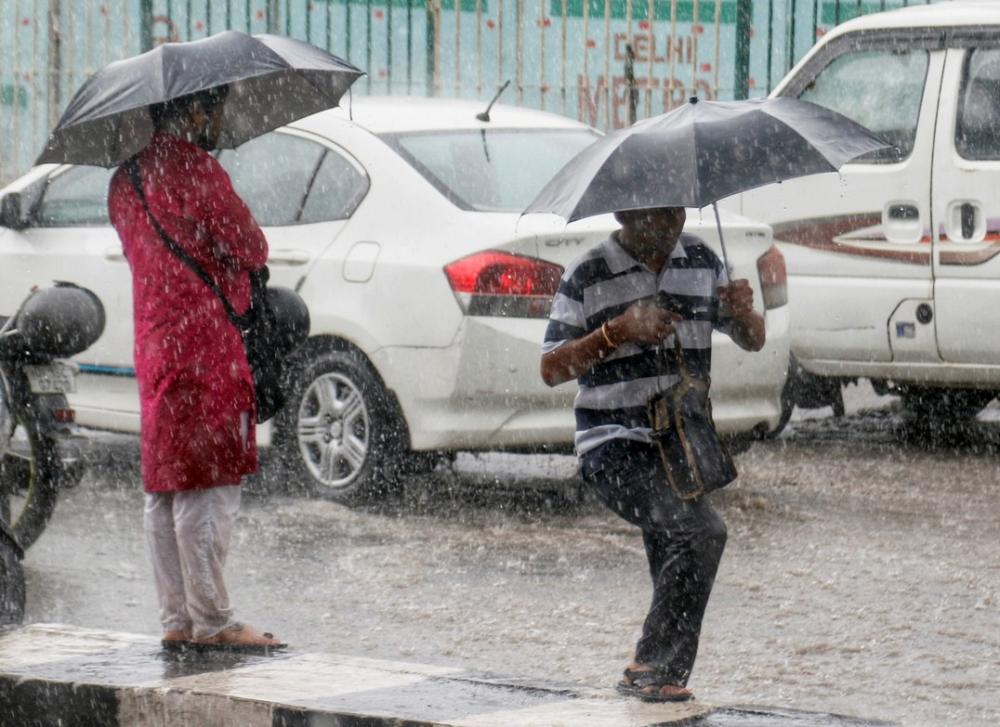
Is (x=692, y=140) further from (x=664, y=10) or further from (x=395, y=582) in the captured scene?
(x=664, y=10)

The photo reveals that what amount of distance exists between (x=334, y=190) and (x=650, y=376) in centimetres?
399

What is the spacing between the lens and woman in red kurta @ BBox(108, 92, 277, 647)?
548 cm

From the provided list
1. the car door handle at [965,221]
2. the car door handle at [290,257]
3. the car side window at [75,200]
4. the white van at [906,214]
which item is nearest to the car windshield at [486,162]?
the car door handle at [290,257]

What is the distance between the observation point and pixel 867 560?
7.64m

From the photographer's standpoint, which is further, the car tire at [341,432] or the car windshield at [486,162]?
the car windshield at [486,162]

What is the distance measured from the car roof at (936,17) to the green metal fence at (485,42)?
145 inches

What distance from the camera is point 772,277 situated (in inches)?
348

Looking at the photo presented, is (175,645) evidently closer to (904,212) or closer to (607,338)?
(607,338)

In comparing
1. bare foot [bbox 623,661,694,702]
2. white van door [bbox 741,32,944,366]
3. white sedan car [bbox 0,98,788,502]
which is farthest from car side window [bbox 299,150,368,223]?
bare foot [bbox 623,661,694,702]

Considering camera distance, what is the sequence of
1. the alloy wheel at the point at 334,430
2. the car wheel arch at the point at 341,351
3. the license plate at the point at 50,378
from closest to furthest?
the license plate at the point at 50,378 → the car wheel arch at the point at 341,351 → the alloy wheel at the point at 334,430

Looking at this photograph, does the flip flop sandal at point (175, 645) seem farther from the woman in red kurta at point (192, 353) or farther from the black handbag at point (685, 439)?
the black handbag at point (685, 439)

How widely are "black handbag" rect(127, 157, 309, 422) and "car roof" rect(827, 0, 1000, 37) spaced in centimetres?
539

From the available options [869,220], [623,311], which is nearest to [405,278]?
[869,220]

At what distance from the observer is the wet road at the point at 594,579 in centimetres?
603
